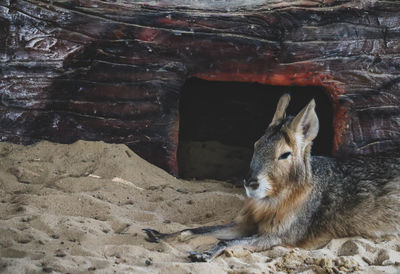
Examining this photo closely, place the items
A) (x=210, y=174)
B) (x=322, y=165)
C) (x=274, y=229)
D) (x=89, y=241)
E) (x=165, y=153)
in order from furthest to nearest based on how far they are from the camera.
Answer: (x=210, y=174) < (x=165, y=153) < (x=322, y=165) < (x=274, y=229) < (x=89, y=241)

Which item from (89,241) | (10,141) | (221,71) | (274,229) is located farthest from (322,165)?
(10,141)

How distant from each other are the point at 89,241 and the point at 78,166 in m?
1.39

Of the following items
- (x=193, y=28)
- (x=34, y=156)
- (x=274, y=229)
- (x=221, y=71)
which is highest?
(x=193, y=28)

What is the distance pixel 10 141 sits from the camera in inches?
199

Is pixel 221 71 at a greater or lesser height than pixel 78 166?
greater

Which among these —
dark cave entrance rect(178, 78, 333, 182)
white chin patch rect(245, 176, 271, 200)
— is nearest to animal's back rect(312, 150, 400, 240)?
white chin patch rect(245, 176, 271, 200)

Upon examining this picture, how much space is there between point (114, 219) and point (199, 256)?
0.84 metres

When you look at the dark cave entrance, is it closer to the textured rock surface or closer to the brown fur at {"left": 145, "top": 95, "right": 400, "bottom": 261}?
the textured rock surface

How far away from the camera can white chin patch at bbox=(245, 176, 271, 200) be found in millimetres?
3957

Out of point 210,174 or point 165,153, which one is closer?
point 165,153

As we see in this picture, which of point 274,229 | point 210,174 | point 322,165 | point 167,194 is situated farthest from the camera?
point 210,174

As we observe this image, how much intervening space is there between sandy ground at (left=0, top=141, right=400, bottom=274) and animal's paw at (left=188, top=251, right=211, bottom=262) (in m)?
0.05

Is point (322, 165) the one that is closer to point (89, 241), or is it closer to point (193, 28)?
point (193, 28)

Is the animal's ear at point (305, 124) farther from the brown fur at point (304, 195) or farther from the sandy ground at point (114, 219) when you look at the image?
the sandy ground at point (114, 219)
